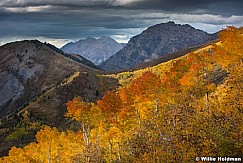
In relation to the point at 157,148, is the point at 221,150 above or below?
above

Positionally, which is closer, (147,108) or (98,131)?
(147,108)

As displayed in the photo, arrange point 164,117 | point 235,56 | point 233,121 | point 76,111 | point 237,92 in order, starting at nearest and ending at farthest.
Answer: point 233,121 → point 237,92 → point 164,117 → point 76,111 → point 235,56

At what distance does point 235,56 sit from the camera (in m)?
83.4

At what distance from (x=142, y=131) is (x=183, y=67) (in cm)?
4524

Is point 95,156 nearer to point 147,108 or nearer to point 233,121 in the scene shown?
point 147,108

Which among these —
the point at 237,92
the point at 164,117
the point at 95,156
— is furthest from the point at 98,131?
the point at 237,92

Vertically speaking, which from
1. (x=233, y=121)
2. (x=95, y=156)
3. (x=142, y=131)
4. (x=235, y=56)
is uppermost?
(x=235, y=56)

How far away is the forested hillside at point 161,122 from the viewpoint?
5222cm

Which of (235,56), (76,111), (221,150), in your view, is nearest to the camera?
(221,150)

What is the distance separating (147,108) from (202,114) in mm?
16523

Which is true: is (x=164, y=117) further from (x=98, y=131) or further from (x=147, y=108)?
(x=98, y=131)

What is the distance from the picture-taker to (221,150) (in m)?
48.2

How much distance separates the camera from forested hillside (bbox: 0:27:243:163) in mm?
52219

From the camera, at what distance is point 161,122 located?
6950 cm
